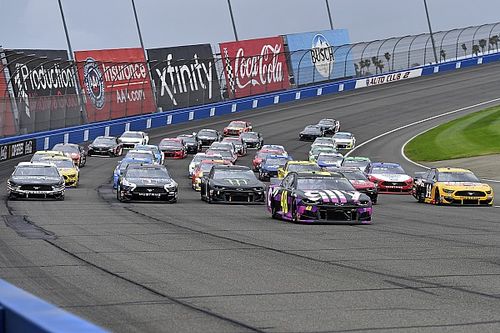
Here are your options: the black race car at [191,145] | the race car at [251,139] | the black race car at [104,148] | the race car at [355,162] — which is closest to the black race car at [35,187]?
the race car at [355,162]

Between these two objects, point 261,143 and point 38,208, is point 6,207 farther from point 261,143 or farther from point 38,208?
point 261,143

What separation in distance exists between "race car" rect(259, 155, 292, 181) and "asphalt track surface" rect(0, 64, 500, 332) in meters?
13.9

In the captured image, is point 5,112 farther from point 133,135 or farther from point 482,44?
point 482,44

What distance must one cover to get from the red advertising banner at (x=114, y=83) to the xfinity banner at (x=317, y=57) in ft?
50.0

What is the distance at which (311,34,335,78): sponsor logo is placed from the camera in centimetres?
8131

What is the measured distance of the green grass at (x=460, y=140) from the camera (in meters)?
54.4

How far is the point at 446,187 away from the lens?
3056 centimetres

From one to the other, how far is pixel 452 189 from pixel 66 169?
14246mm

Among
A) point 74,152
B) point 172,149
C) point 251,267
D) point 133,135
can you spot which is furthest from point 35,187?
point 133,135

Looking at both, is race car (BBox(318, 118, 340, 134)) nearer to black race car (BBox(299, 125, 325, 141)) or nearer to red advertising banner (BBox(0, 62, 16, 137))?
black race car (BBox(299, 125, 325, 141))

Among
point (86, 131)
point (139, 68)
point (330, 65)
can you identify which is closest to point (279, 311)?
point (86, 131)

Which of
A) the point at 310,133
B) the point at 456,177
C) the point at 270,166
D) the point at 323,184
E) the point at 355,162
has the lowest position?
the point at 310,133

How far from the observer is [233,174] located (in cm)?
3178

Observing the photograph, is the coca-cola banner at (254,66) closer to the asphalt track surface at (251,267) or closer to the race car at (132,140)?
the race car at (132,140)
